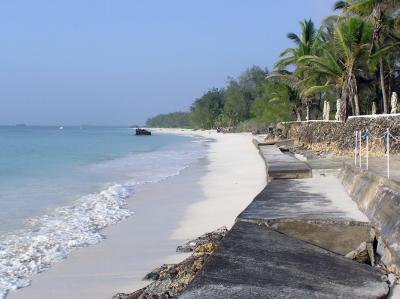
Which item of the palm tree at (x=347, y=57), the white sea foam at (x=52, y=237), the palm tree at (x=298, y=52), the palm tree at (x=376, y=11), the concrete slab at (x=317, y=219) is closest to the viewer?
the concrete slab at (x=317, y=219)

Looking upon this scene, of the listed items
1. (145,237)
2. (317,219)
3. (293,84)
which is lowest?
(145,237)

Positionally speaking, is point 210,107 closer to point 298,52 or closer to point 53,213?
point 298,52

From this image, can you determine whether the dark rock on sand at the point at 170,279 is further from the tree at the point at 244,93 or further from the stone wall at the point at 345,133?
the tree at the point at 244,93

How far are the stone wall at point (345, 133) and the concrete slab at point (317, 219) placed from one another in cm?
889

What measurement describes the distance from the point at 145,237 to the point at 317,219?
3511 mm

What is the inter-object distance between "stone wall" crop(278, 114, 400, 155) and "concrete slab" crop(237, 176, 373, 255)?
889cm

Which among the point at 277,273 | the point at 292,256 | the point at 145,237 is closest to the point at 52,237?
the point at 145,237

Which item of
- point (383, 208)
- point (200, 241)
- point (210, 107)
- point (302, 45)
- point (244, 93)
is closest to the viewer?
point (383, 208)

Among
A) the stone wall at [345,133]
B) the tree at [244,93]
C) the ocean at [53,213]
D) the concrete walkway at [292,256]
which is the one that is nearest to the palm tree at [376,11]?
the stone wall at [345,133]

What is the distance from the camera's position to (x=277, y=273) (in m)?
4.58

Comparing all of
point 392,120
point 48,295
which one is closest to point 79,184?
point 392,120

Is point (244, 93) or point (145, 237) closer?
point (145, 237)

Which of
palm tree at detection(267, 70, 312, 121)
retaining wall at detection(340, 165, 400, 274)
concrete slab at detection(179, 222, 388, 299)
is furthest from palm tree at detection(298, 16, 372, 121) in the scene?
concrete slab at detection(179, 222, 388, 299)

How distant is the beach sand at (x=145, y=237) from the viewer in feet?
20.3
